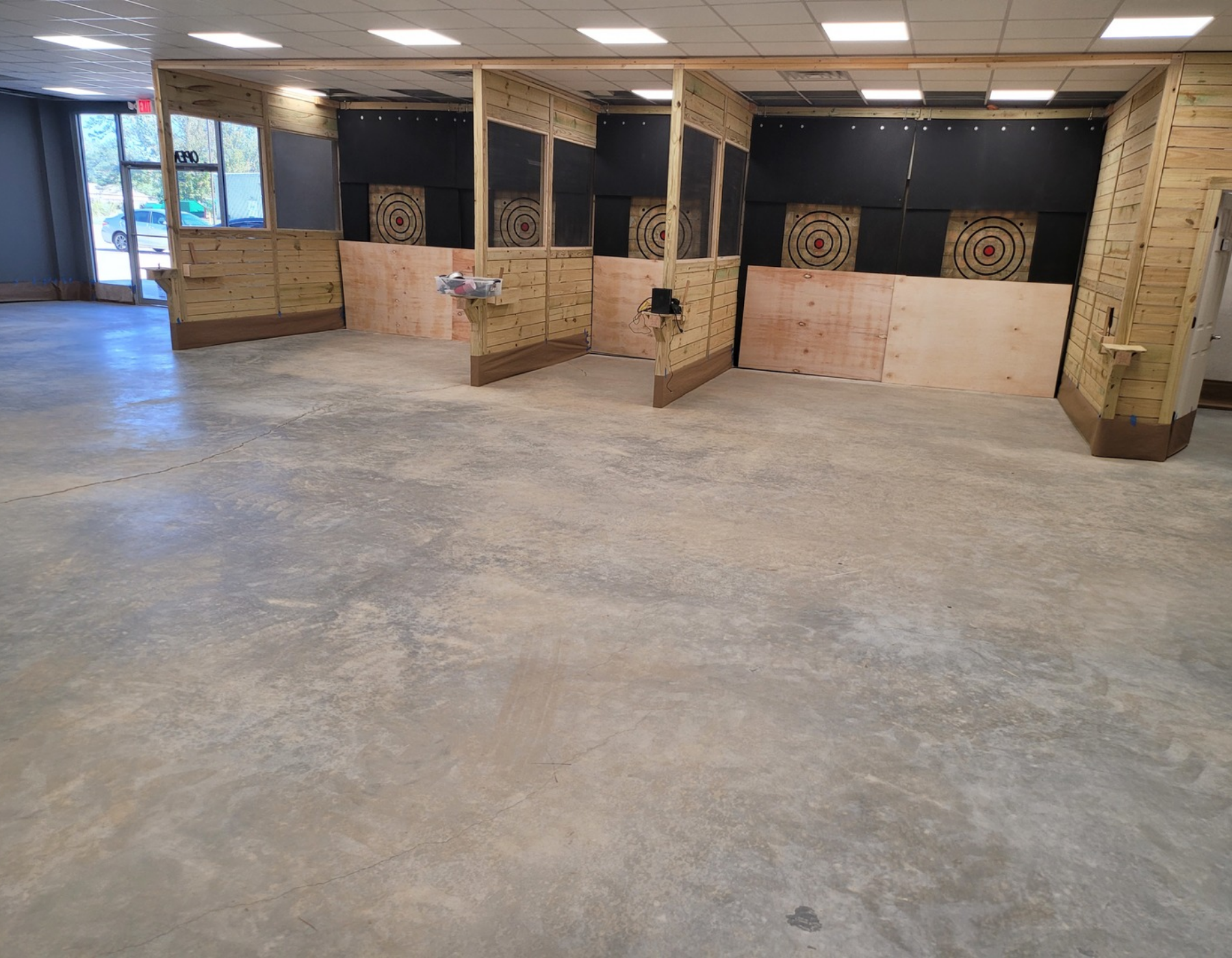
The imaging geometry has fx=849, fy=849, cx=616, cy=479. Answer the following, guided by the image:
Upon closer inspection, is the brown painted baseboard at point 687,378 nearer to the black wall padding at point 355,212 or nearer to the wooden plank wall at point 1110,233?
the wooden plank wall at point 1110,233

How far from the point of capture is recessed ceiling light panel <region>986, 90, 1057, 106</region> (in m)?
7.27

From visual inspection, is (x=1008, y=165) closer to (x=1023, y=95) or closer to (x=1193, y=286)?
(x=1023, y=95)

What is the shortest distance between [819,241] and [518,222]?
130 inches

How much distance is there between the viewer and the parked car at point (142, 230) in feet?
40.1

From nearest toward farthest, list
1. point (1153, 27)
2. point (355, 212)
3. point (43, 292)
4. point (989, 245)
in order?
point (1153, 27), point (989, 245), point (355, 212), point (43, 292)

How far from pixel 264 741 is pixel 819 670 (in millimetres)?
1793

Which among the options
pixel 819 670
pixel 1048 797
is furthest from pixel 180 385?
pixel 1048 797

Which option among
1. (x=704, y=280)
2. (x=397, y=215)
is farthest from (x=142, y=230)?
(x=704, y=280)

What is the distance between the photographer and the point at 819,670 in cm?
295

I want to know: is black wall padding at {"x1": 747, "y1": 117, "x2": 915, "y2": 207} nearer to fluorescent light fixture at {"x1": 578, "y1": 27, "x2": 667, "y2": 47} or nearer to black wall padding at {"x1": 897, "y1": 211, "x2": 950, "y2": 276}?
black wall padding at {"x1": 897, "y1": 211, "x2": 950, "y2": 276}

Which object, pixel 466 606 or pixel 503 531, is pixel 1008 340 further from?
pixel 466 606

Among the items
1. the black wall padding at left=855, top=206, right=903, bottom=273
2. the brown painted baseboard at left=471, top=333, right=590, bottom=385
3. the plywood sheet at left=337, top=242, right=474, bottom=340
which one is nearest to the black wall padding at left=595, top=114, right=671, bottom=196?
the brown painted baseboard at left=471, top=333, right=590, bottom=385

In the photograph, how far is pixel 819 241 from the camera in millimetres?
9141

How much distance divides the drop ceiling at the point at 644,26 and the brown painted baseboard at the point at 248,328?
247 centimetres
